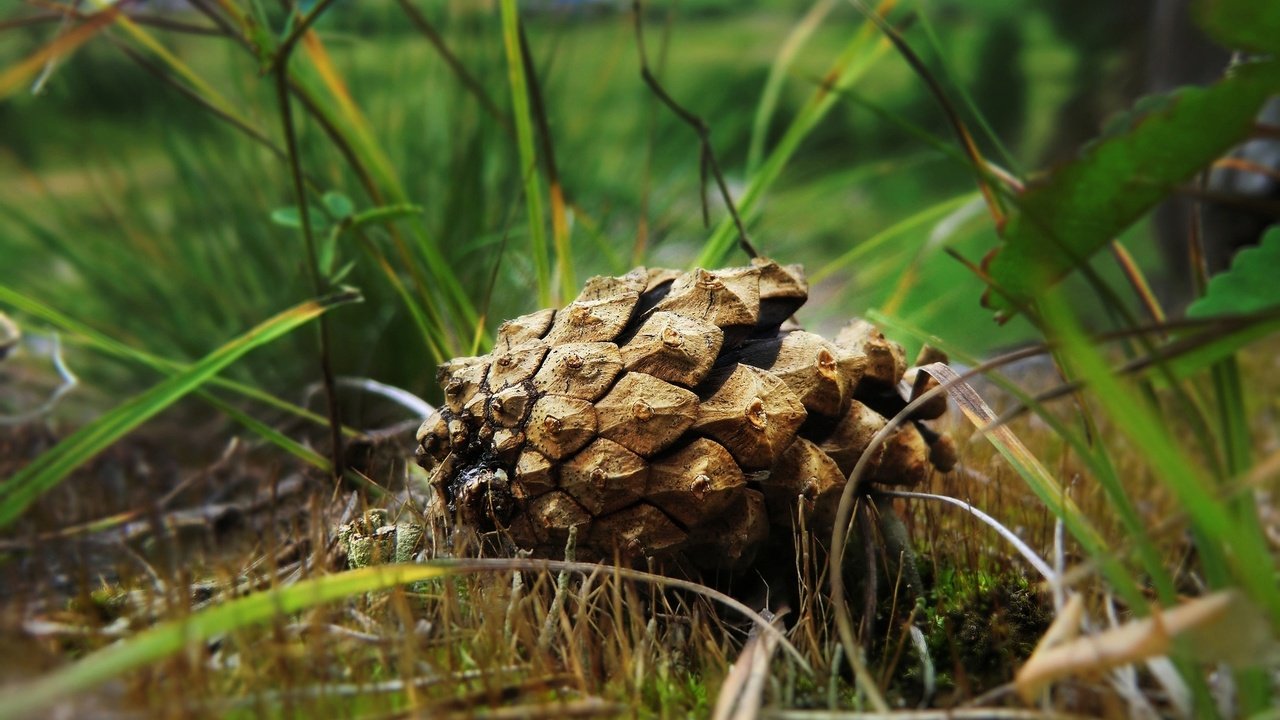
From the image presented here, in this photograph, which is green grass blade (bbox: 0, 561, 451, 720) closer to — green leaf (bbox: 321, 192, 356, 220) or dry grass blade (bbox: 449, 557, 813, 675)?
dry grass blade (bbox: 449, 557, 813, 675)

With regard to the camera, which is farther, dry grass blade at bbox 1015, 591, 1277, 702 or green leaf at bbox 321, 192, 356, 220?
green leaf at bbox 321, 192, 356, 220

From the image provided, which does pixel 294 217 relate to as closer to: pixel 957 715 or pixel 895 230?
pixel 895 230

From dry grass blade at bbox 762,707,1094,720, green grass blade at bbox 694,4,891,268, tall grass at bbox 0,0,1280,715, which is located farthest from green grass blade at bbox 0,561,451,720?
green grass blade at bbox 694,4,891,268

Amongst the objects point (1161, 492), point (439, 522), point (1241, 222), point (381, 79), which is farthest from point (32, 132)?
point (1241, 222)

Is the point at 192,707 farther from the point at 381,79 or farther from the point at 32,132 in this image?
the point at 32,132

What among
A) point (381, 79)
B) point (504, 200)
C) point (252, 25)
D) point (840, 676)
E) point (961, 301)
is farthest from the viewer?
point (961, 301)

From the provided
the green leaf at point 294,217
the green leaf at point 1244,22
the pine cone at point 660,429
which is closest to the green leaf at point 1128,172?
the green leaf at point 1244,22

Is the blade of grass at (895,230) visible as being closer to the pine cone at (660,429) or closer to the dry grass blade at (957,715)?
the pine cone at (660,429)

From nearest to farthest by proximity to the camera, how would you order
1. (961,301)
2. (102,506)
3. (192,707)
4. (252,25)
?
1. (192,707)
2. (252,25)
3. (102,506)
4. (961,301)
